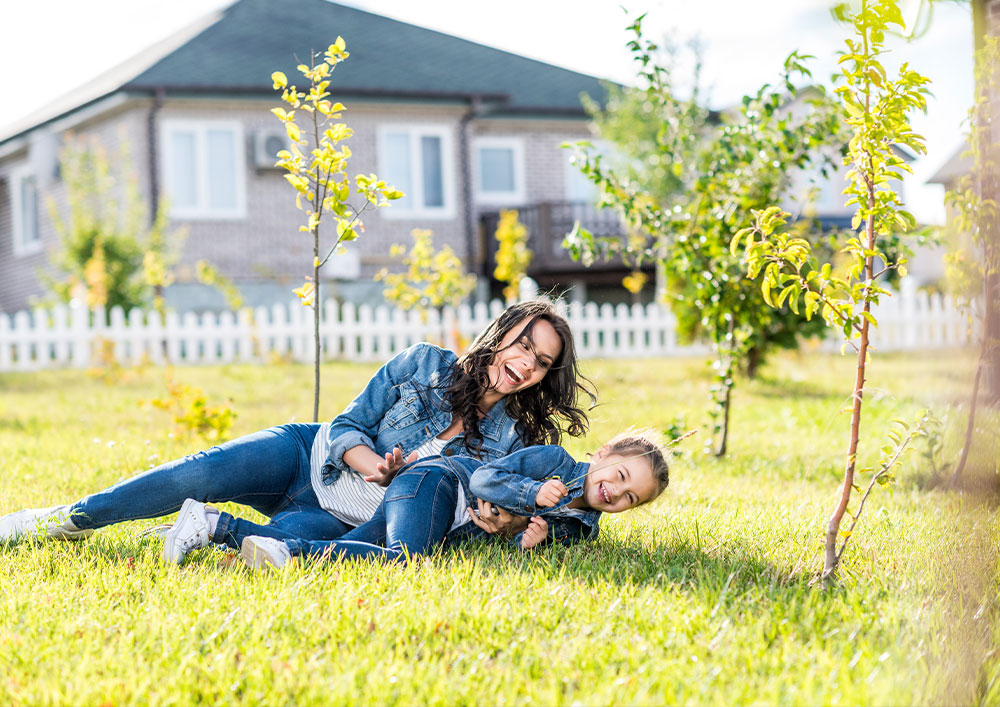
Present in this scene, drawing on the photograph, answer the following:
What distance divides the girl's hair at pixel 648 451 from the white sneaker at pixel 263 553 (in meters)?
1.07

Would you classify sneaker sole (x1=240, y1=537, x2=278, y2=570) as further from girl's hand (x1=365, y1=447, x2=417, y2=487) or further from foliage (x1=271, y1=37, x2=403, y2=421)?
foliage (x1=271, y1=37, x2=403, y2=421)

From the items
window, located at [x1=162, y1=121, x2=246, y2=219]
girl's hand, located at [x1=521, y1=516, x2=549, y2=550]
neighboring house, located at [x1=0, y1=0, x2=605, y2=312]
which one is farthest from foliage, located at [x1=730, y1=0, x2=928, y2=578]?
window, located at [x1=162, y1=121, x2=246, y2=219]

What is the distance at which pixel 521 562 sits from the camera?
322 centimetres

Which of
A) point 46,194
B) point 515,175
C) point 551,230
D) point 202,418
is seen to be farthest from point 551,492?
point 46,194

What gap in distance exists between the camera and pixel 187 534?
10.7 ft

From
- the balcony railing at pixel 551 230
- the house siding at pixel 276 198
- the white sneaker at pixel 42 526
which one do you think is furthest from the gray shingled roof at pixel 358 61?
the white sneaker at pixel 42 526

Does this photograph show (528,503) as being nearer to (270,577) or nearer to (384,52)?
(270,577)

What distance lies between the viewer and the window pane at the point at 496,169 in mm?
18500

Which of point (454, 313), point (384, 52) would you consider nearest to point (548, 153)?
point (384, 52)

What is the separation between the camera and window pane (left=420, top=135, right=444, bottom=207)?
17.5 metres

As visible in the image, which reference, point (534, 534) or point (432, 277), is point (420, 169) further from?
point (534, 534)

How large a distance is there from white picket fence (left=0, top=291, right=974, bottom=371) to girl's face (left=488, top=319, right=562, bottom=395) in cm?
811

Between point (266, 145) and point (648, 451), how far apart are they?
1392 cm

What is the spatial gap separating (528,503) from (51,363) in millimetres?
10836
